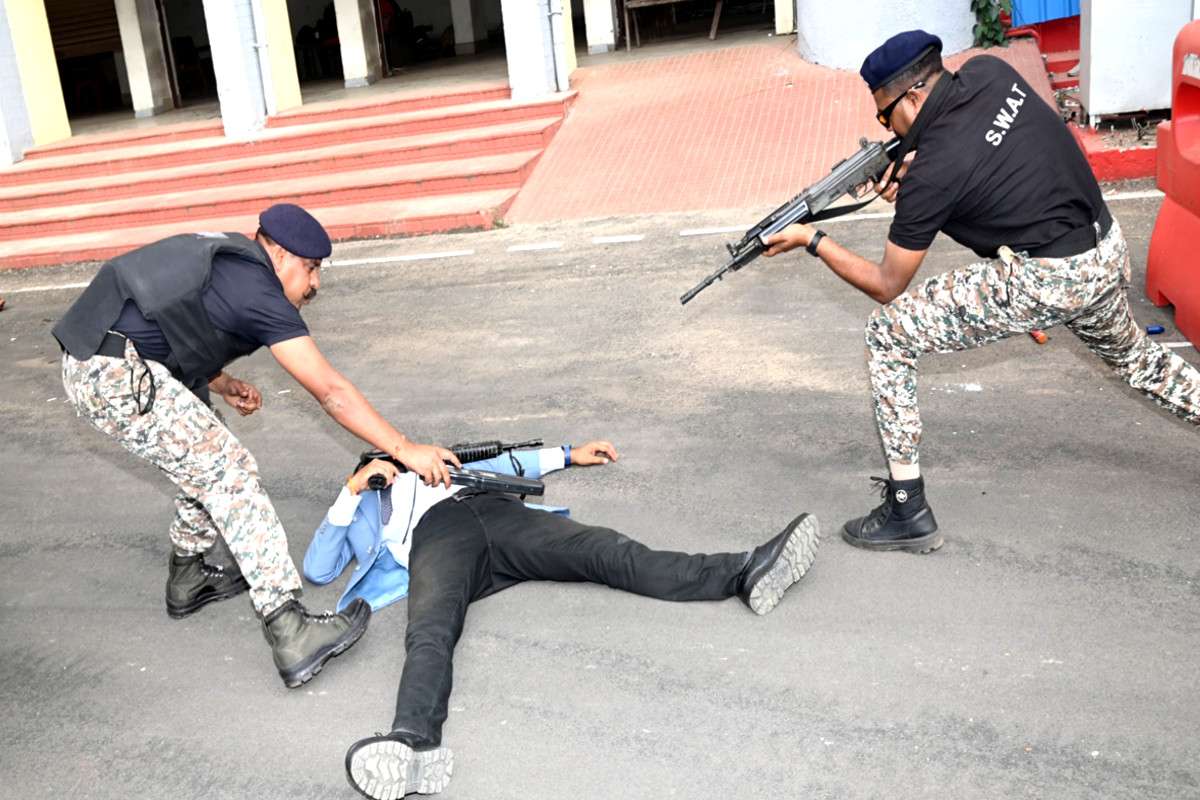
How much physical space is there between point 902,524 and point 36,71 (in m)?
14.5

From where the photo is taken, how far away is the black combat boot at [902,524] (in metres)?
4.75

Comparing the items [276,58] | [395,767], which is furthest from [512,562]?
[276,58]

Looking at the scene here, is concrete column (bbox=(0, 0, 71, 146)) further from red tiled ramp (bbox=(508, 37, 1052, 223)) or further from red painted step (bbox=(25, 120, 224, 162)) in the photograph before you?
red tiled ramp (bbox=(508, 37, 1052, 223))

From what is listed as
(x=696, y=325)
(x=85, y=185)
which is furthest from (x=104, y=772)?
(x=85, y=185)

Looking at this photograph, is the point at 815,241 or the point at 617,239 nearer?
the point at 815,241

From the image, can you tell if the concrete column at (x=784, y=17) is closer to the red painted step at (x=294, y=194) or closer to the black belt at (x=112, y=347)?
the red painted step at (x=294, y=194)

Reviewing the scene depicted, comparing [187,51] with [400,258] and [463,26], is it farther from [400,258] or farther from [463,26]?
[400,258]

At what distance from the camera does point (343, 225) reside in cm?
1173

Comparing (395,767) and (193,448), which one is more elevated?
(193,448)

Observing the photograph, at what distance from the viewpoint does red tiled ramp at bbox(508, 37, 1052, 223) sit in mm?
11133

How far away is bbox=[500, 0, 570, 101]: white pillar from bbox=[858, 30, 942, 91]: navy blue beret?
983 centimetres

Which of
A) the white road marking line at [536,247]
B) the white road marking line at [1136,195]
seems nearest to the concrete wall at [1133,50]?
the white road marking line at [1136,195]

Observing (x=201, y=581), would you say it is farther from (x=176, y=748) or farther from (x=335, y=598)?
(x=176, y=748)

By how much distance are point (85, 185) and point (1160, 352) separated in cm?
1260
